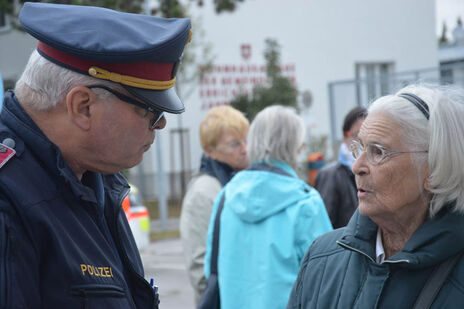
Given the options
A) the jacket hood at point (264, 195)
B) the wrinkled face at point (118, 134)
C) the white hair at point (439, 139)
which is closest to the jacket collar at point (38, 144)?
the wrinkled face at point (118, 134)

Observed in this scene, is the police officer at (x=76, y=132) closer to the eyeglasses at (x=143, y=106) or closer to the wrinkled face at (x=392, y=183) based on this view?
the eyeglasses at (x=143, y=106)

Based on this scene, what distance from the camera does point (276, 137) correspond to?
3.52 meters

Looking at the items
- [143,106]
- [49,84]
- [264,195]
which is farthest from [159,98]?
[264,195]

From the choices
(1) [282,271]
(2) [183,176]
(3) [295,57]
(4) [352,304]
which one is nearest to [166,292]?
(1) [282,271]

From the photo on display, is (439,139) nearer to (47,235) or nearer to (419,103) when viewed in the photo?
(419,103)

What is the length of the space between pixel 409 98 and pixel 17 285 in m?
1.46

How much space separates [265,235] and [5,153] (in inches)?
76.5

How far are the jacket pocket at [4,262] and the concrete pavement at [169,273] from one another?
6312 mm

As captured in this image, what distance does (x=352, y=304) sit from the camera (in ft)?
6.88

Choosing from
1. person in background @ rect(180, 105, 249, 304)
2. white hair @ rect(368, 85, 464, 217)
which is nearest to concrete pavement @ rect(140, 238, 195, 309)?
person in background @ rect(180, 105, 249, 304)

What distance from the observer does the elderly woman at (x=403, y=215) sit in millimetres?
1979

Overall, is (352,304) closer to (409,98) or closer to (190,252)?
(409,98)

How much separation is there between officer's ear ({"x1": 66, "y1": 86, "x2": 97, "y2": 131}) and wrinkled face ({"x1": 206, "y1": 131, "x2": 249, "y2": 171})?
2.51 metres

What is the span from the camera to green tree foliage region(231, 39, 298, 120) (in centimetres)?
1788
